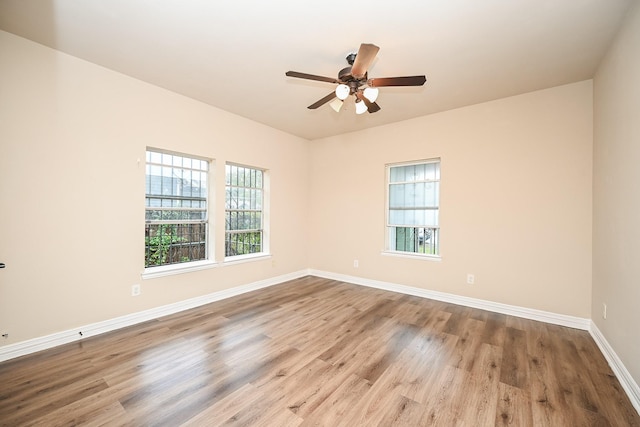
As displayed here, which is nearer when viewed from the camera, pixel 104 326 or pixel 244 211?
pixel 104 326

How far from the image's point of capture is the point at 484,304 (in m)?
3.65

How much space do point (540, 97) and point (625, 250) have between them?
2155mm

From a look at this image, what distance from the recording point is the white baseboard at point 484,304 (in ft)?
10.2

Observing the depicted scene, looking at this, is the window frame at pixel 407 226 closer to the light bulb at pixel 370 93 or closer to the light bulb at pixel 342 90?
the light bulb at pixel 370 93

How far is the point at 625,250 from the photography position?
81.8 inches

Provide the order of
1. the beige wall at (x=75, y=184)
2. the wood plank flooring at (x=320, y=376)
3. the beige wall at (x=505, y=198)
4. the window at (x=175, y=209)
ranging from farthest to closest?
1. the window at (x=175, y=209)
2. the beige wall at (x=505, y=198)
3. the beige wall at (x=75, y=184)
4. the wood plank flooring at (x=320, y=376)

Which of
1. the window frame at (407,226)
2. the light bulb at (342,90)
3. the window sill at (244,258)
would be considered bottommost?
the window sill at (244,258)

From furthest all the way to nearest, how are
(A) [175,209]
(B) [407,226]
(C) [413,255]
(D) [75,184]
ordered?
1. (B) [407,226]
2. (C) [413,255]
3. (A) [175,209]
4. (D) [75,184]

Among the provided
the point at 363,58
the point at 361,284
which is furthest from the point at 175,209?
the point at 361,284

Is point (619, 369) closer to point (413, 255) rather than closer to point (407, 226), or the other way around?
point (413, 255)

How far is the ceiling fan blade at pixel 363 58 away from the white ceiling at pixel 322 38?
0.35 m

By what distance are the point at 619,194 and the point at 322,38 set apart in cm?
289

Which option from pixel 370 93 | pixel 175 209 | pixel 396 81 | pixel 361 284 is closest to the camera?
pixel 396 81

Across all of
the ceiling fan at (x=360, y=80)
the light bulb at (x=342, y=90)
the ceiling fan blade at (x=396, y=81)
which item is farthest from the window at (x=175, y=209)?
the ceiling fan blade at (x=396, y=81)
